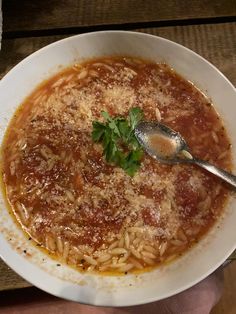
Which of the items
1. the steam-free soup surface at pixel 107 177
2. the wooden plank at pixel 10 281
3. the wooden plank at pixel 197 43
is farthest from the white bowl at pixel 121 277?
the wooden plank at pixel 197 43

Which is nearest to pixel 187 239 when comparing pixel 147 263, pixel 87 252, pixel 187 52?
pixel 147 263

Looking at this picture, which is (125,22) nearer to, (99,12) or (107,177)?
(99,12)

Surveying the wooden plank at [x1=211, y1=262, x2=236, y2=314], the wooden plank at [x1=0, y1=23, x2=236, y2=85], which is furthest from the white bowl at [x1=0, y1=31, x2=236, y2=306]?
the wooden plank at [x1=211, y1=262, x2=236, y2=314]

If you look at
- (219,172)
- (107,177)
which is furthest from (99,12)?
(219,172)

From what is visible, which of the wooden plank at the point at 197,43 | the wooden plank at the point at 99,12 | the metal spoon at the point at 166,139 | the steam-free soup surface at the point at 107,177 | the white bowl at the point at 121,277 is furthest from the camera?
the wooden plank at the point at 99,12

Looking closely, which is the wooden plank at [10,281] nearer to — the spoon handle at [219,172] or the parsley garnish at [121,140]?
the parsley garnish at [121,140]

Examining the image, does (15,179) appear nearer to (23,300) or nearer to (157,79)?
(23,300)

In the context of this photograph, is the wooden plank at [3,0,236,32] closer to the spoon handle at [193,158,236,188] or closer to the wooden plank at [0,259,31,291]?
the spoon handle at [193,158,236,188]

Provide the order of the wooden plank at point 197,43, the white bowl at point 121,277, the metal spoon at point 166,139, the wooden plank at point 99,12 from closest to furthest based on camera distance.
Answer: the white bowl at point 121,277, the metal spoon at point 166,139, the wooden plank at point 197,43, the wooden plank at point 99,12
